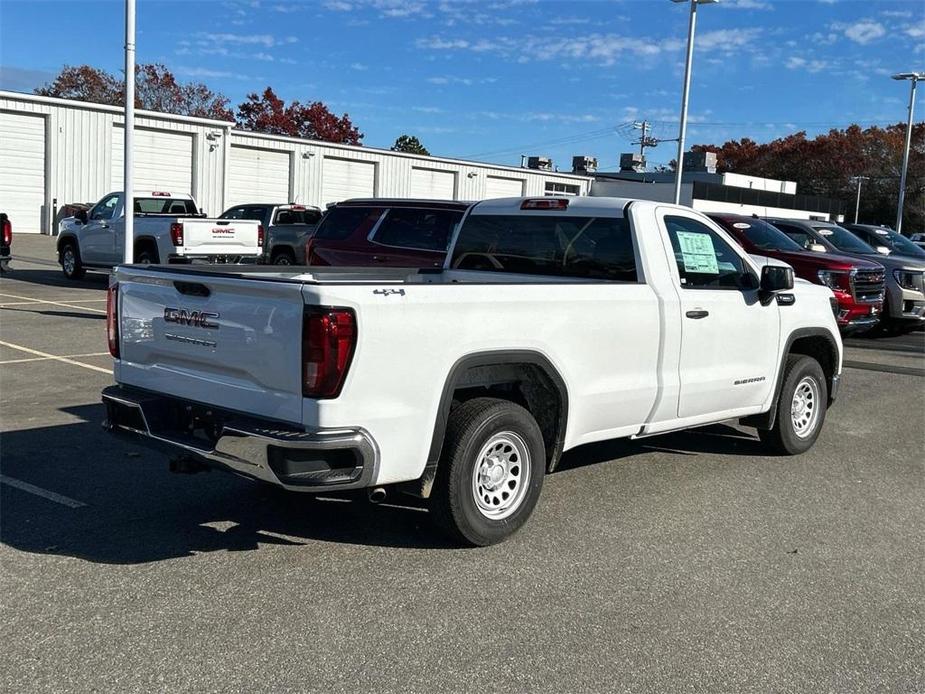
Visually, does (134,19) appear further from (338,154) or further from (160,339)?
(338,154)

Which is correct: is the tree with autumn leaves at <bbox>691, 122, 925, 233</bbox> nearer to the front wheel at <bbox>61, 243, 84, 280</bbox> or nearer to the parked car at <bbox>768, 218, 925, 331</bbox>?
the parked car at <bbox>768, 218, 925, 331</bbox>

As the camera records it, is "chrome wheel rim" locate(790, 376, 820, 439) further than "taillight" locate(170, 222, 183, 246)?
No

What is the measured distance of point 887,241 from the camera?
63.0ft

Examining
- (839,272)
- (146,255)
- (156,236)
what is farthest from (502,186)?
(839,272)

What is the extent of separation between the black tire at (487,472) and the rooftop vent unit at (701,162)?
73.2 metres

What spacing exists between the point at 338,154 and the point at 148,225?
83.0 feet

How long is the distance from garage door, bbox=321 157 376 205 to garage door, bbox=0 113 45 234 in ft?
41.1

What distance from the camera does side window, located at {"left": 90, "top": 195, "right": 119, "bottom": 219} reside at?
20141 millimetres

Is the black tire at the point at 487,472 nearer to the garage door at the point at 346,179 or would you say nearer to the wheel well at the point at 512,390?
the wheel well at the point at 512,390

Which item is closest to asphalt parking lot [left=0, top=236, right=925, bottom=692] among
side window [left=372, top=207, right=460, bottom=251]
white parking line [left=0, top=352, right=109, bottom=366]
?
white parking line [left=0, top=352, right=109, bottom=366]

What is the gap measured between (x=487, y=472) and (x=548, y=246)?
6.71ft

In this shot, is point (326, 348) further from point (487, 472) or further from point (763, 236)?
point (763, 236)

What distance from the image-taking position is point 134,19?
13.8 meters

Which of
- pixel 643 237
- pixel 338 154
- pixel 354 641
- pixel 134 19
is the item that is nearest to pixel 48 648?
pixel 354 641
